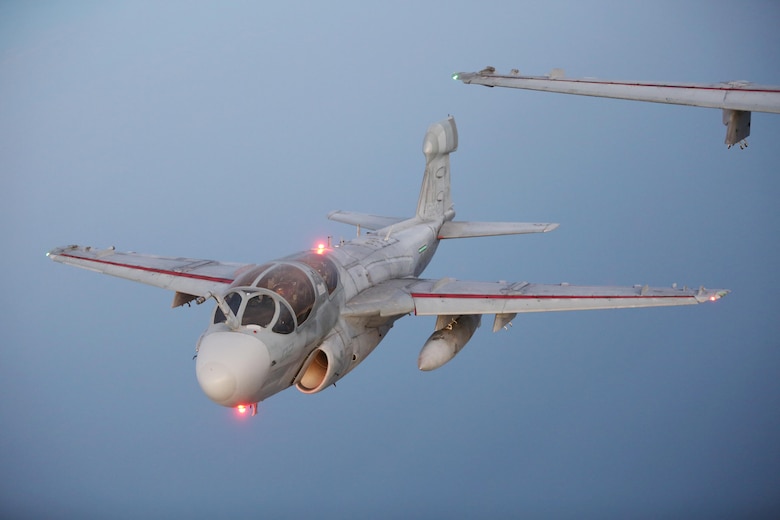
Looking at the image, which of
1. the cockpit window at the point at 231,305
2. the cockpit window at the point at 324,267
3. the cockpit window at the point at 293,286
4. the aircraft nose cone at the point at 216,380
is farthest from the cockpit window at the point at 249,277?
the aircraft nose cone at the point at 216,380

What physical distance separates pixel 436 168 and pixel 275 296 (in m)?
8.49

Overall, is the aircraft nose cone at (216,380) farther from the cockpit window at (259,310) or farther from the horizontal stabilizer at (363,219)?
the horizontal stabilizer at (363,219)

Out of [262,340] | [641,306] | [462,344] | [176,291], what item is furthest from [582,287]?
[176,291]

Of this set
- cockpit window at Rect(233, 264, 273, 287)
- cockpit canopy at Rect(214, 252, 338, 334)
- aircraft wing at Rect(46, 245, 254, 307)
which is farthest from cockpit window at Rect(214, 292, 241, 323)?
aircraft wing at Rect(46, 245, 254, 307)

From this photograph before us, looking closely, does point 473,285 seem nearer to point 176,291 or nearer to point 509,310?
point 509,310

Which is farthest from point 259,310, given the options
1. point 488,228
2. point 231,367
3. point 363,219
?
point 488,228

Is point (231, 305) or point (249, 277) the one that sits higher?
point (249, 277)

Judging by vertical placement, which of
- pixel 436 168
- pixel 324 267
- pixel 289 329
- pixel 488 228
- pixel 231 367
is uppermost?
pixel 436 168

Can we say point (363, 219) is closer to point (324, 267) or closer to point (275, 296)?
point (324, 267)

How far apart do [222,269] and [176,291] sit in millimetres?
1022

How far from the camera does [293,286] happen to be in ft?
48.0

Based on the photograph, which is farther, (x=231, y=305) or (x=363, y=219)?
(x=363, y=219)

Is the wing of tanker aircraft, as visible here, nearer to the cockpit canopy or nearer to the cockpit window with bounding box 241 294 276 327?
the cockpit canopy

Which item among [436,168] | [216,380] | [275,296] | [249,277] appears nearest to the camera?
[216,380]
